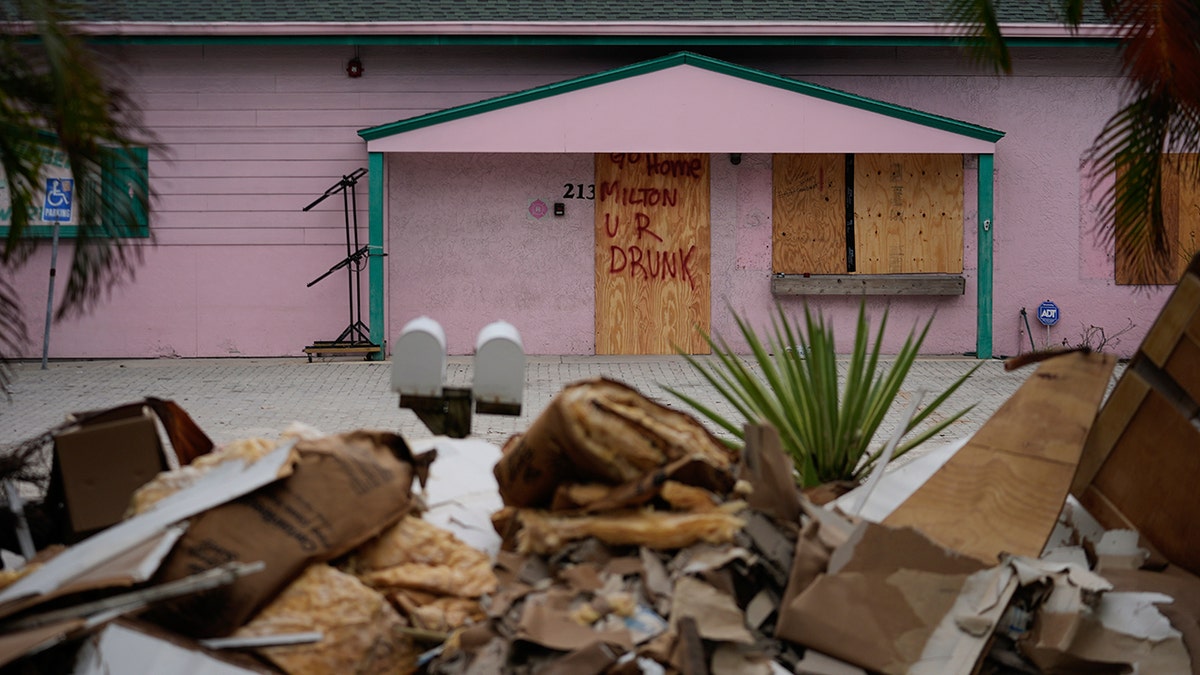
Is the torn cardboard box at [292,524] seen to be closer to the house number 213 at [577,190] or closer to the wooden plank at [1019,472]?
the wooden plank at [1019,472]

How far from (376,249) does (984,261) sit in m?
7.29

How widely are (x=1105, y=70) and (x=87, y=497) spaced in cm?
1371

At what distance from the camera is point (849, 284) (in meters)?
13.8

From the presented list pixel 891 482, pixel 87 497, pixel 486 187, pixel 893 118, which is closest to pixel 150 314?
pixel 486 187

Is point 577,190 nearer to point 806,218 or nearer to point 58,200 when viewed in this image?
point 806,218

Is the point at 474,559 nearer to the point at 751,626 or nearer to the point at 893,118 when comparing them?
the point at 751,626

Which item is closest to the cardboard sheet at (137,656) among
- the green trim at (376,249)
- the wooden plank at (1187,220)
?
the green trim at (376,249)

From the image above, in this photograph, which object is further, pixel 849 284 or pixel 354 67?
pixel 849 284

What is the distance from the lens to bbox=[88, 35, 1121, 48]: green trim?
1334cm

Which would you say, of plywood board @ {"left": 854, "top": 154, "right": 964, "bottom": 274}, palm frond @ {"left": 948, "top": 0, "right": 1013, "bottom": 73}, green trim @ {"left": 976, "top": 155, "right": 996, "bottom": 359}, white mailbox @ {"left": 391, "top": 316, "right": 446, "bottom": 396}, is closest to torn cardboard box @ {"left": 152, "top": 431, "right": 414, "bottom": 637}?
white mailbox @ {"left": 391, "top": 316, "right": 446, "bottom": 396}

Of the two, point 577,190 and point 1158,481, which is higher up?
point 577,190

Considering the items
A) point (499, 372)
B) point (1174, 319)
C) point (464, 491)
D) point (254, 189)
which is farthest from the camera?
point (254, 189)

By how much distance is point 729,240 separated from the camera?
13930mm

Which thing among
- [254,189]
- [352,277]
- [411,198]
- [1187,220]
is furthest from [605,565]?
[1187,220]
